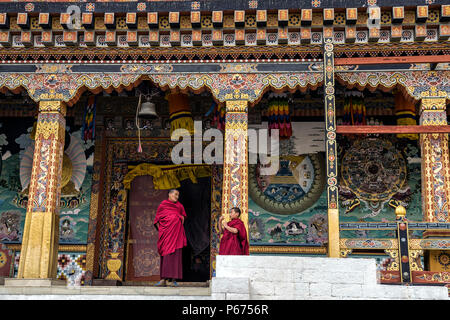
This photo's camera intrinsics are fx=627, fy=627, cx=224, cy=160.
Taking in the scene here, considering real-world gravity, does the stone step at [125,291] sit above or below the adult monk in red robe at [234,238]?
below

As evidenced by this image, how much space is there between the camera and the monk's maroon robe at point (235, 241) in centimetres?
855

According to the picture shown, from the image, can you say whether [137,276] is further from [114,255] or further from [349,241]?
[349,241]

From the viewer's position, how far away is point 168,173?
11.8 metres

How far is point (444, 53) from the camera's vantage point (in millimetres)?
9766

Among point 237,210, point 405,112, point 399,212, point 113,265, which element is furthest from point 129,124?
point 399,212

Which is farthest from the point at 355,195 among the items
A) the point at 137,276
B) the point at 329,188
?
the point at 137,276

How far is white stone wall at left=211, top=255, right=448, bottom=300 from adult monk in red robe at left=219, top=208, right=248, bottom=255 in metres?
1.69

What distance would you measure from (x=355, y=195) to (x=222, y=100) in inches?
124

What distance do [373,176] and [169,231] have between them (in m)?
4.19

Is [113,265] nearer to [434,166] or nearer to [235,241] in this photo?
[235,241]

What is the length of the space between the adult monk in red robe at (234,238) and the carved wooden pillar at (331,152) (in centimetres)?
119

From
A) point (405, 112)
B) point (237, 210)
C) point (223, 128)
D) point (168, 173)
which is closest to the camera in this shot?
point (237, 210)

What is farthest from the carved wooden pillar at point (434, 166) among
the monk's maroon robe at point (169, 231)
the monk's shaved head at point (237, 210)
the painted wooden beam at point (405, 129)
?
the monk's maroon robe at point (169, 231)

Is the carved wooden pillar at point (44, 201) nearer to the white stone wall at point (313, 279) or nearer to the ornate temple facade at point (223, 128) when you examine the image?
the ornate temple facade at point (223, 128)
